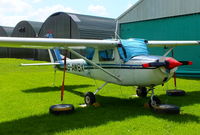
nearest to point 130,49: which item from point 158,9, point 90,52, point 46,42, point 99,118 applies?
point 90,52

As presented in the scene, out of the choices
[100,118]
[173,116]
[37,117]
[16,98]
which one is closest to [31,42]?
[37,117]

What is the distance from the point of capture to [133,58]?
8.24 metres

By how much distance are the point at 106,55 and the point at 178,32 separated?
38.8 ft

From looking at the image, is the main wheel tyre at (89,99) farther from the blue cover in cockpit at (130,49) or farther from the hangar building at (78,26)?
the hangar building at (78,26)

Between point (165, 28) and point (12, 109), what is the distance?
49.3 feet

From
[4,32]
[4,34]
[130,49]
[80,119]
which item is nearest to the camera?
[80,119]

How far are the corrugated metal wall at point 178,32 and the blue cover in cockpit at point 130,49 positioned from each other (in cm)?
1081

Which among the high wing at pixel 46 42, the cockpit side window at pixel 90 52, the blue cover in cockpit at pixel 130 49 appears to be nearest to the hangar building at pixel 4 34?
the cockpit side window at pixel 90 52

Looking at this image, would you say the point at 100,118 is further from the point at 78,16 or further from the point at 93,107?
the point at 78,16

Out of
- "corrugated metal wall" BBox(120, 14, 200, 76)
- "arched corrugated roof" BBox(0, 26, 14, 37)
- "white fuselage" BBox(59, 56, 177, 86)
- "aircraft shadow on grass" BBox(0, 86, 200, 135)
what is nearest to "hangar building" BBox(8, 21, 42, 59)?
"arched corrugated roof" BBox(0, 26, 14, 37)

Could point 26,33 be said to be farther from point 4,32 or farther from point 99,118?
point 99,118

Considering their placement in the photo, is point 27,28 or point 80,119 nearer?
point 80,119

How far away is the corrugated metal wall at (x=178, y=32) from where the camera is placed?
1817cm

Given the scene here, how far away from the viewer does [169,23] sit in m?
19.7
